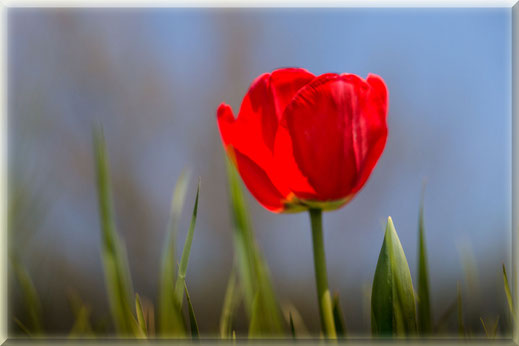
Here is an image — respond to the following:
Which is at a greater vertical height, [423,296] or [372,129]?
[372,129]

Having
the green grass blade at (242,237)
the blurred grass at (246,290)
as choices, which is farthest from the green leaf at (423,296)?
the green grass blade at (242,237)

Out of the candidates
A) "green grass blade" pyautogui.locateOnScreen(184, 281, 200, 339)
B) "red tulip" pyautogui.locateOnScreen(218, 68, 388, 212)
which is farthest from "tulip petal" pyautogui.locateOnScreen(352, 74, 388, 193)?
"green grass blade" pyautogui.locateOnScreen(184, 281, 200, 339)

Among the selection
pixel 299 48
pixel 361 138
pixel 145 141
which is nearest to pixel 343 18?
pixel 361 138

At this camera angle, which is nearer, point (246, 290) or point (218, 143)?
point (246, 290)

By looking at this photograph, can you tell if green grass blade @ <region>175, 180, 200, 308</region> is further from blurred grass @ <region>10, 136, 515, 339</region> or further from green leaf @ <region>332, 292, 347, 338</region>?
green leaf @ <region>332, 292, 347, 338</region>

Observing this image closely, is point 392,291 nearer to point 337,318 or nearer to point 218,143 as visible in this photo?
point 337,318

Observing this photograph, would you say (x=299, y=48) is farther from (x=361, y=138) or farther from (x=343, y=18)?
(x=361, y=138)

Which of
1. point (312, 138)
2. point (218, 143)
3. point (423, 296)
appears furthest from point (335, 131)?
point (218, 143)
